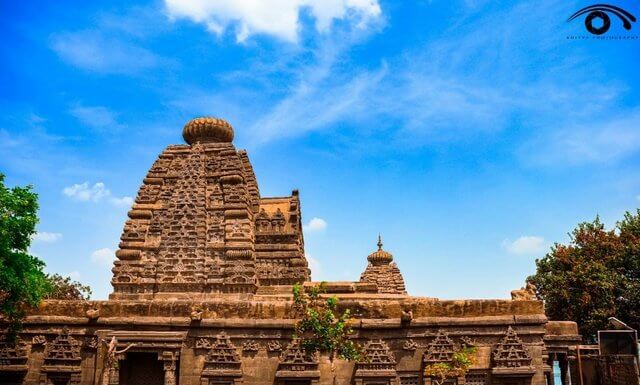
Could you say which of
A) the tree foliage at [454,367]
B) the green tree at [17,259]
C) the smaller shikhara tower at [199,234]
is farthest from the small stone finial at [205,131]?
the tree foliage at [454,367]

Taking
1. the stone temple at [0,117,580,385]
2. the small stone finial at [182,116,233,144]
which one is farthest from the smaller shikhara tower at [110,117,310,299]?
the stone temple at [0,117,580,385]

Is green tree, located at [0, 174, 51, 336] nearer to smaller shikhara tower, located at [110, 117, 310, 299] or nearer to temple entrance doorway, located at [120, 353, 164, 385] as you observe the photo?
temple entrance doorway, located at [120, 353, 164, 385]

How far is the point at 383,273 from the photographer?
4178 centimetres

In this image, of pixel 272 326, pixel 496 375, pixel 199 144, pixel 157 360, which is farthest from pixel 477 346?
pixel 199 144

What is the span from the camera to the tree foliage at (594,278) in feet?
98.1

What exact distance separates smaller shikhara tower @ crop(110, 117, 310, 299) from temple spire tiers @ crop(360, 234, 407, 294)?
1680 cm

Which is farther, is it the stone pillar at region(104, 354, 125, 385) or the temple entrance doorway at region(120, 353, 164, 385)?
the temple entrance doorway at region(120, 353, 164, 385)

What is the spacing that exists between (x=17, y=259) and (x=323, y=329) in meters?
8.77

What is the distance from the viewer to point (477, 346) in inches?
574

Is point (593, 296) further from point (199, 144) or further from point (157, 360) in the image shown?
point (157, 360)

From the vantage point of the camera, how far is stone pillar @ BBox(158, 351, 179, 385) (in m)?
14.8

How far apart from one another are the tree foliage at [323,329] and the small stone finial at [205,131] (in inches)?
521

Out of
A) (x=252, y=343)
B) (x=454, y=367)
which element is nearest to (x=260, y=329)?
(x=252, y=343)

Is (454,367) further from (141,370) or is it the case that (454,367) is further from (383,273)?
(383,273)
